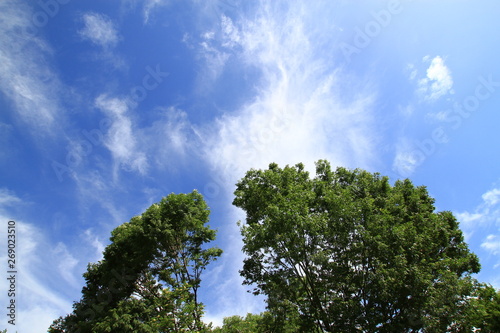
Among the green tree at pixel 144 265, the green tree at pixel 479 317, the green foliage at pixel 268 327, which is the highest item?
the green tree at pixel 144 265

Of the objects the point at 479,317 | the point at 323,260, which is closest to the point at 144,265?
the point at 323,260

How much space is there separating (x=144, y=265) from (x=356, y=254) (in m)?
17.7

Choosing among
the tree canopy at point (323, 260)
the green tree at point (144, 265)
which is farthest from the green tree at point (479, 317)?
the green tree at point (144, 265)

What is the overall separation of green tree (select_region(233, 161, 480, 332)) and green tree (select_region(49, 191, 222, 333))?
504 cm

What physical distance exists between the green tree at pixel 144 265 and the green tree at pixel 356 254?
504cm

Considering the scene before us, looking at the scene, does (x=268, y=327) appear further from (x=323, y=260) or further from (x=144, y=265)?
(x=144, y=265)

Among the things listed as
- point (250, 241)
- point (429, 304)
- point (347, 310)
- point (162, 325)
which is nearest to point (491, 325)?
point (429, 304)

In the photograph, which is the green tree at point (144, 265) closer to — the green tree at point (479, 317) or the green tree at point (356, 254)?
the green tree at point (356, 254)

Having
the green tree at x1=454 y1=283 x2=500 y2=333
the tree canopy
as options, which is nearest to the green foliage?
the tree canopy

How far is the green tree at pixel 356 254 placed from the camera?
1259 cm

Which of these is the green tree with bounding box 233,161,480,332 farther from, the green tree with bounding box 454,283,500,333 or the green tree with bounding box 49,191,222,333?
the green tree with bounding box 49,191,222,333

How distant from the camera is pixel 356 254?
14.8m

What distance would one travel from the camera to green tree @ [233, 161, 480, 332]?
12586 mm

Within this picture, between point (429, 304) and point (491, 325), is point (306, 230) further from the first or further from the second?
point (491, 325)
